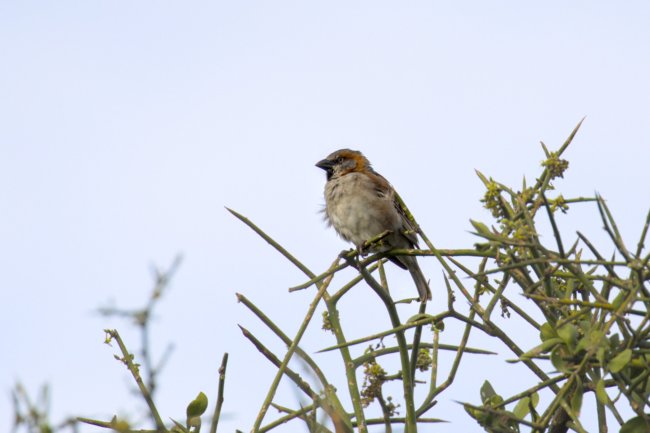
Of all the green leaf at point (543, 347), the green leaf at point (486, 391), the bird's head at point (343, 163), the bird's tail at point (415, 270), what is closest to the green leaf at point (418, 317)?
the green leaf at point (486, 391)

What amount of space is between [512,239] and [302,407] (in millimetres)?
484

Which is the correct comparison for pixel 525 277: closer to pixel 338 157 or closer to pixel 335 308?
pixel 335 308

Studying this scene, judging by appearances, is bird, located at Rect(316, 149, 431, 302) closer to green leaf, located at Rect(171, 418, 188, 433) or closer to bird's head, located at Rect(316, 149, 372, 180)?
bird's head, located at Rect(316, 149, 372, 180)

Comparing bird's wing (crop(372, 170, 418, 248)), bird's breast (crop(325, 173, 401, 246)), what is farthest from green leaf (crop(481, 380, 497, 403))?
bird's breast (crop(325, 173, 401, 246))

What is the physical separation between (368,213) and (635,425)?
4945 millimetres

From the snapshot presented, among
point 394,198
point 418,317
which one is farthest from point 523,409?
point 394,198

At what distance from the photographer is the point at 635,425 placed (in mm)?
1605

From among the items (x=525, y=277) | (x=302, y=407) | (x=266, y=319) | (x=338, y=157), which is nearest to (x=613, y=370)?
(x=525, y=277)

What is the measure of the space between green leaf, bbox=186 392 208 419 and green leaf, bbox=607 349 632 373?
0.82m

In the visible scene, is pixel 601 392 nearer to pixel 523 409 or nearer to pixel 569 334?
pixel 569 334

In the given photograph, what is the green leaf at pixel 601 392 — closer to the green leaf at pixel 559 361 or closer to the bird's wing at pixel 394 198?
the green leaf at pixel 559 361

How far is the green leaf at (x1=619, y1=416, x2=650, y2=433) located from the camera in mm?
1591

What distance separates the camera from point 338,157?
741 centimetres

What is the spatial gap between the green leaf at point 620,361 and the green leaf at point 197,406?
822mm
